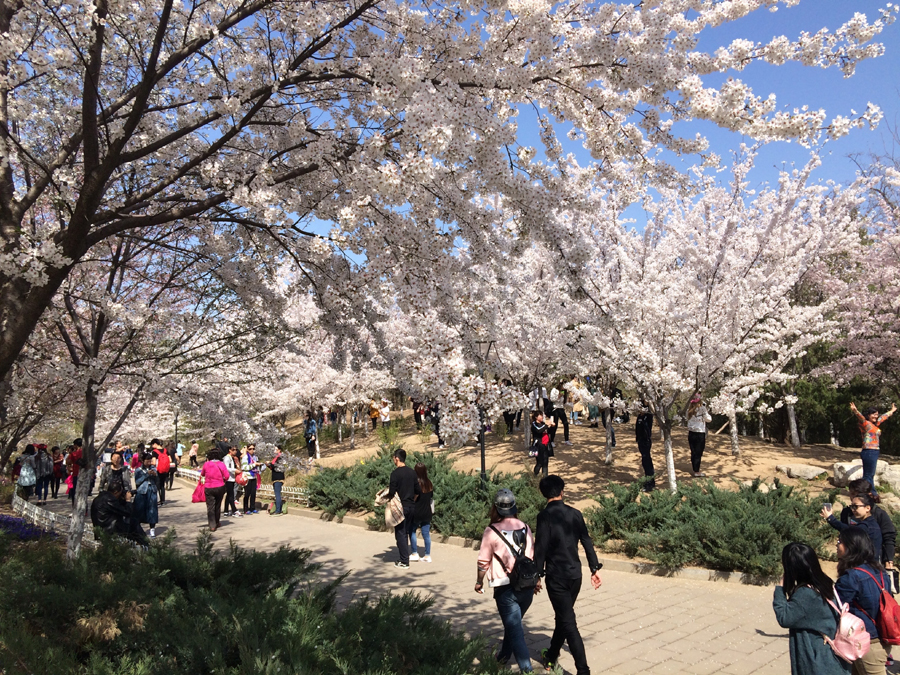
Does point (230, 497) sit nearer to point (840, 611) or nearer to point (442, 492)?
point (442, 492)

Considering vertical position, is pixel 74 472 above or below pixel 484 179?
below

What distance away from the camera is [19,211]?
5.68m

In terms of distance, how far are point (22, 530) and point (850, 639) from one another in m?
12.8

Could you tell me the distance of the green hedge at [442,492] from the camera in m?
11.1

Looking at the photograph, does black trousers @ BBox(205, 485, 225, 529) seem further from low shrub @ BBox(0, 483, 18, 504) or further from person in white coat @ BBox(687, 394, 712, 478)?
person in white coat @ BBox(687, 394, 712, 478)

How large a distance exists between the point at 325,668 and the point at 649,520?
7304 mm

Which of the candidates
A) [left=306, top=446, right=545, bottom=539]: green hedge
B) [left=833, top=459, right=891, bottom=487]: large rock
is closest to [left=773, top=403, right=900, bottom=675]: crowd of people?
[left=306, top=446, right=545, bottom=539]: green hedge

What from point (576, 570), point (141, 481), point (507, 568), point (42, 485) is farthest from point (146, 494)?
point (42, 485)

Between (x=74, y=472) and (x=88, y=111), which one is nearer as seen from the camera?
(x=88, y=111)

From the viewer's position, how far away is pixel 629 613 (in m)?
7.07

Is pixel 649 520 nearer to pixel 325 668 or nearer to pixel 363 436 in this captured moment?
pixel 325 668

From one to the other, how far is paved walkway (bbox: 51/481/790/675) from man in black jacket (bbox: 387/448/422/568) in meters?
0.33

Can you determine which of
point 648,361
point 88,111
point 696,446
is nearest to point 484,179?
point 88,111

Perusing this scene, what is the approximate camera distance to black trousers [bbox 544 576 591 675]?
16.4ft
